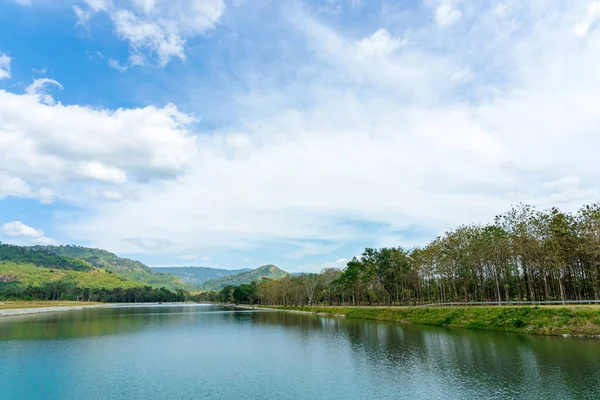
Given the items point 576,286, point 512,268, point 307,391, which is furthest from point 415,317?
point 307,391

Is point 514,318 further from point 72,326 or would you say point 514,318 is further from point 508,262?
point 72,326

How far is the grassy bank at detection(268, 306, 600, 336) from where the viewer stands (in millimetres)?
48000

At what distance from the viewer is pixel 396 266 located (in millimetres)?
105500

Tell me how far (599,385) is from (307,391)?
21.0m

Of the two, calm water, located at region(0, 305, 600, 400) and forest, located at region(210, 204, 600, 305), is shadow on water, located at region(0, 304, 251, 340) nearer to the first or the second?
calm water, located at region(0, 305, 600, 400)

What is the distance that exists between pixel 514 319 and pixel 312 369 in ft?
130

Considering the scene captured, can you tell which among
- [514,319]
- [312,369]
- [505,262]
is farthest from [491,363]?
[505,262]

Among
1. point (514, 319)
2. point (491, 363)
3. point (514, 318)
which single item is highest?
point (514, 318)

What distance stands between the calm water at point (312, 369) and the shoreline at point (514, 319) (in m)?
4.69

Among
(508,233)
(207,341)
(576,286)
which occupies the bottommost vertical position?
(207,341)

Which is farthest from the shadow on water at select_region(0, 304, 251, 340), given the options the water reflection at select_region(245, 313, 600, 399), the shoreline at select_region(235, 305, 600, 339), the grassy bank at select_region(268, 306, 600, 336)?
the grassy bank at select_region(268, 306, 600, 336)

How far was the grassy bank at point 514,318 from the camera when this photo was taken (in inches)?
1890

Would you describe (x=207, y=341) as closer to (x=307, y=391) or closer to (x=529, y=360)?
(x=307, y=391)

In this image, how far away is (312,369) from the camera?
3516cm
